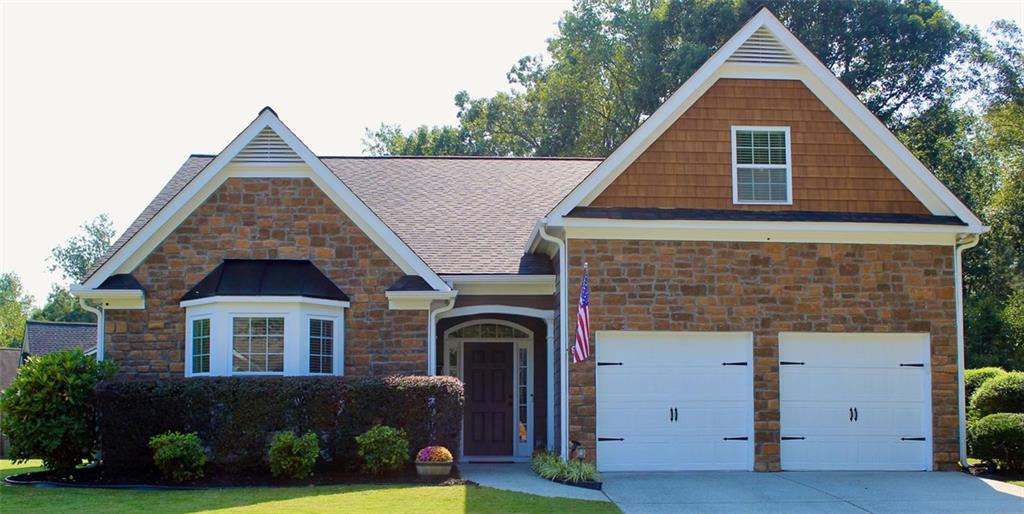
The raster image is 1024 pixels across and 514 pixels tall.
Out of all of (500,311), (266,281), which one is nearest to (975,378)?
(500,311)

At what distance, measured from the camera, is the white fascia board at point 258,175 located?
1598 cm

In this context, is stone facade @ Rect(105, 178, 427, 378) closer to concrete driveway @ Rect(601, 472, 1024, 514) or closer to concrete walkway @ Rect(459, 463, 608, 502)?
concrete walkway @ Rect(459, 463, 608, 502)

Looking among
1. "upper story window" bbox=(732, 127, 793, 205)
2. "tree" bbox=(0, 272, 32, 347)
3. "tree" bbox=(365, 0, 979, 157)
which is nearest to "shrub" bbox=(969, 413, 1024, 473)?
"upper story window" bbox=(732, 127, 793, 205)

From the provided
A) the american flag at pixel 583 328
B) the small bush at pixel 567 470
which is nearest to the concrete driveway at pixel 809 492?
the small bush at pixel 567 470

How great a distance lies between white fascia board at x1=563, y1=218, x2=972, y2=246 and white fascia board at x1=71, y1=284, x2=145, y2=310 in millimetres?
6314

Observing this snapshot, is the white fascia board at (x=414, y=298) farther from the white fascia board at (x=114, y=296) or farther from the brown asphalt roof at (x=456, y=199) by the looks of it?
the white fascia board at (x=114, y=296)

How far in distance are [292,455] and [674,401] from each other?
544 centimetres

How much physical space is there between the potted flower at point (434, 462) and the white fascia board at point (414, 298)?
2444 millimetres

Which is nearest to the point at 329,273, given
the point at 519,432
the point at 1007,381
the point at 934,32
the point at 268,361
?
the point at 268,361

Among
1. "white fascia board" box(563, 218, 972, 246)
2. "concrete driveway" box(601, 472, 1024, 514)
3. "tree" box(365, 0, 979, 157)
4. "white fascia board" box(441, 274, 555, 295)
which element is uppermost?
"tree" box(365, 0, 979, 157)

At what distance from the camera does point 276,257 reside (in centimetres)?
1633

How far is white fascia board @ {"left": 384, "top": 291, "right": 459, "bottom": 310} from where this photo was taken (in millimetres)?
16000

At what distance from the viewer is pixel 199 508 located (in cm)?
1185

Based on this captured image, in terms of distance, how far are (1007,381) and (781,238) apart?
4452 millimetres
